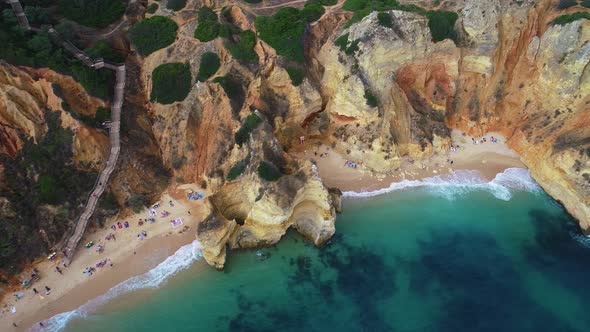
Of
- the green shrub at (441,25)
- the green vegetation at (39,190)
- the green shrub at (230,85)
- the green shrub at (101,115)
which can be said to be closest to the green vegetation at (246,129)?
the green shrub at (230,85)

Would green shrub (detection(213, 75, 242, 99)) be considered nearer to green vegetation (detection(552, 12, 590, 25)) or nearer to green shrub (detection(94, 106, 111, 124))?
green shrub (detection(94, 106, 111, 124))

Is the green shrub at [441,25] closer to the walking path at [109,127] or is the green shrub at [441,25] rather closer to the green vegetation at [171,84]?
the green vegetation at [171,84]

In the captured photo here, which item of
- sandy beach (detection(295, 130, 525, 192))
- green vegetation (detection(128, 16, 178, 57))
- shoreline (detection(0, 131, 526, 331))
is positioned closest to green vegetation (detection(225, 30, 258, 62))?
green vegetation (detection(128, 16, 178, 57))

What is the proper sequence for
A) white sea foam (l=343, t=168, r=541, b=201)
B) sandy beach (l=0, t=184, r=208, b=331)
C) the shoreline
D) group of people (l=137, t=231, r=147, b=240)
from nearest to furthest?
sandy beach (l=0, t=184, r=208, b=331), the shoreline, group of people (l=137, t=231, r=147, b=240), white sea foam (l=343, t=168, r=541, b=201)

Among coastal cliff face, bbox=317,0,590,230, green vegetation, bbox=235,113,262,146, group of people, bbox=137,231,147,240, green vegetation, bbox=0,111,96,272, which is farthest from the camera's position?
coastal cliff face, bbox=317,0,590,230

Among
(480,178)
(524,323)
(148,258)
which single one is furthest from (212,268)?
(480,178)

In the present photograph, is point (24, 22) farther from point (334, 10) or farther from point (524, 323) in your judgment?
point (524, 323)

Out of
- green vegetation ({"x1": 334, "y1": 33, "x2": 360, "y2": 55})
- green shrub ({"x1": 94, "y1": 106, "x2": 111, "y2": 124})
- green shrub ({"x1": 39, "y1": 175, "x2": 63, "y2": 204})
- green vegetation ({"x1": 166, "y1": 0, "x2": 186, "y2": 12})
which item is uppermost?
green vegetation ({"x1": 166, "y1": 0, "x2": 186, "y2": 12})

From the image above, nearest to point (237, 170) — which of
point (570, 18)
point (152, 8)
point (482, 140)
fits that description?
point (152, 8)
